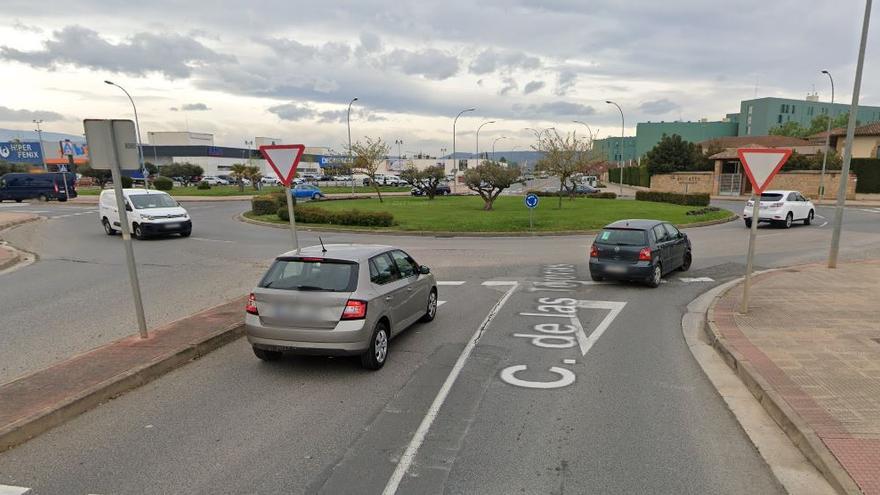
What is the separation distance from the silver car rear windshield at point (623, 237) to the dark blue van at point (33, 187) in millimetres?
45877

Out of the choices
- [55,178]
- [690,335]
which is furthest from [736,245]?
[55,178]

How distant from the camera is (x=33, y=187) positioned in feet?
135

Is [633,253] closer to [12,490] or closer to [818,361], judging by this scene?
[818,361]

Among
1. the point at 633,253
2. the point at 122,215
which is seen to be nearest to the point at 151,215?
the point at 122,215

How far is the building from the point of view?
111950 mm

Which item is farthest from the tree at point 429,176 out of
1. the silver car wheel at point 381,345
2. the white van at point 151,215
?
the silver car wheel at point 381,345

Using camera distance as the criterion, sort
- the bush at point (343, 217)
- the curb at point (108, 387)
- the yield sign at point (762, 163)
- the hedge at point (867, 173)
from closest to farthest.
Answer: the curb at point (108, 387) → the yield sign at point (762, 163) → the bush at point (343, 217) → the hedge at point (867, 173)

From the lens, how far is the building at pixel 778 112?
112 m

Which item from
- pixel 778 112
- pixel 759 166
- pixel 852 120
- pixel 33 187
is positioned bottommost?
pixel 33 187

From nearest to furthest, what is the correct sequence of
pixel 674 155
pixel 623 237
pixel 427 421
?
pixel 427 421 < pixel 623 237 < pixel 674 155

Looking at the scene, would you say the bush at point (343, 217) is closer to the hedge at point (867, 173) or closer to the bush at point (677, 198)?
the bush at point (677, 198)

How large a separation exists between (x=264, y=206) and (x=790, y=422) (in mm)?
27938

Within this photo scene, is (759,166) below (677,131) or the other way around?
below

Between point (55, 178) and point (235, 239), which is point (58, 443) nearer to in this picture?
point (235, 239)
